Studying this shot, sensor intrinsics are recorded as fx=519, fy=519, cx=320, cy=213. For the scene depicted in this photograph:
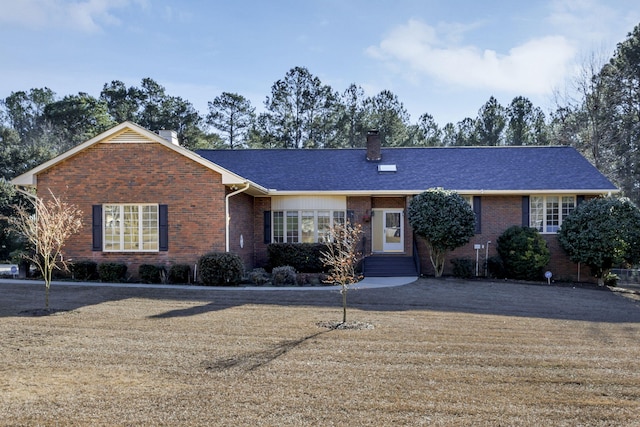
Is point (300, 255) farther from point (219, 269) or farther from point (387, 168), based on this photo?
point (387, 168)

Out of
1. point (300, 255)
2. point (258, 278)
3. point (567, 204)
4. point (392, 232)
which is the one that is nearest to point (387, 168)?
point (392, 232)

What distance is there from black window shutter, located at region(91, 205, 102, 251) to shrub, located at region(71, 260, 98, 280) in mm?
576

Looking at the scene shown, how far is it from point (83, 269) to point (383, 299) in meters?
8.93

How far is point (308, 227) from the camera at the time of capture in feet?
64.1

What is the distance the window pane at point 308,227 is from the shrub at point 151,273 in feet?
19.3

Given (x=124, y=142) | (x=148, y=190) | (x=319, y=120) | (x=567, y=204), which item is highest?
(x=319, y=120)

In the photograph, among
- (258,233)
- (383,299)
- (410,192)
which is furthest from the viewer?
(258,233)

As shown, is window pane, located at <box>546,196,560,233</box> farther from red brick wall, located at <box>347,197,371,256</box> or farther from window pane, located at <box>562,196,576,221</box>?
red brick wall, located at <box>347,197,371,256</box>

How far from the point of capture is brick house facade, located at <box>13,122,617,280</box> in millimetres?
15625

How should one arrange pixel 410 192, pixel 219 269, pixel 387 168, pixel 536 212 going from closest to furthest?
pixel 219 269 → pixel 410 192 → pixel 536 212 → pixel 387 168

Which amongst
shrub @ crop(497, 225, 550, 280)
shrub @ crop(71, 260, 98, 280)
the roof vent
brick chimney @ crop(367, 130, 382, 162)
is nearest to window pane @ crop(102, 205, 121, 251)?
shrub @ crop(71, 260, 98, 280)

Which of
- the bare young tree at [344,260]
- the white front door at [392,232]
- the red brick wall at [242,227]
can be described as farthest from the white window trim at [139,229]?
the white front door at [392,232]

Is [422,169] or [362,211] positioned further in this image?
[422,169]

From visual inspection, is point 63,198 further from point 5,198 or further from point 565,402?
point 565,402
